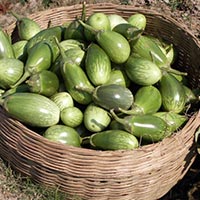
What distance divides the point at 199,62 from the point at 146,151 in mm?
926

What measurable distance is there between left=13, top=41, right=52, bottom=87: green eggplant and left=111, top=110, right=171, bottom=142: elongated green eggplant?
55cm

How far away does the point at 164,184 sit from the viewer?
2.73 m

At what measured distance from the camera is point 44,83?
2.70 m

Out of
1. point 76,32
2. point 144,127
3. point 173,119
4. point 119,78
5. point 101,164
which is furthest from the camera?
point 76,32

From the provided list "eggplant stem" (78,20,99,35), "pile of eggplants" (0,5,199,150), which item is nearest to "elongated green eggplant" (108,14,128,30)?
"pile of eggplants" (0,5,199,150)

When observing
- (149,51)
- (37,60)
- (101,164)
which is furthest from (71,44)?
(101,164)

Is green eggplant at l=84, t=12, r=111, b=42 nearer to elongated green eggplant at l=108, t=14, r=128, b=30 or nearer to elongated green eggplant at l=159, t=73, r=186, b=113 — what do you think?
elongated green eggplant at l=108, t=14, r=128, b=30

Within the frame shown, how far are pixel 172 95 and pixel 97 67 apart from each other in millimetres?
452

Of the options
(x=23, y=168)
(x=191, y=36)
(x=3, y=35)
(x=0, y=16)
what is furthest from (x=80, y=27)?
(x=0, y=16)

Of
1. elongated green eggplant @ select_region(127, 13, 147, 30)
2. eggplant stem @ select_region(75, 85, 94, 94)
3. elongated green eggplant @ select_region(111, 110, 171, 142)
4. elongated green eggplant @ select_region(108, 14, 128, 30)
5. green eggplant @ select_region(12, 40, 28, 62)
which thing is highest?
elongated green eggplant @ select_region(108, 14, 128, 30)

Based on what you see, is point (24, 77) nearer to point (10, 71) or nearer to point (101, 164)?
point (10, 71)

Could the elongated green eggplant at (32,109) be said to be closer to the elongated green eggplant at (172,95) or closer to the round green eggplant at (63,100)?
the round green eggplant at (63,100)

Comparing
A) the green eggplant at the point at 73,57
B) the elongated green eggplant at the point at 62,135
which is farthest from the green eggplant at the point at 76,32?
the elongated green eggplant at the point at 62,135

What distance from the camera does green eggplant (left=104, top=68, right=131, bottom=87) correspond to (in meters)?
2.78
